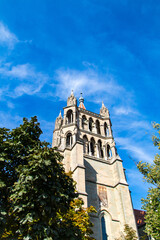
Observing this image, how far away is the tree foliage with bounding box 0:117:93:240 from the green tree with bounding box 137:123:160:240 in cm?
764

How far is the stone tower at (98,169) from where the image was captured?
19373 millimetres

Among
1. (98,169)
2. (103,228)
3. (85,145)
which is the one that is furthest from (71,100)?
(103,228)

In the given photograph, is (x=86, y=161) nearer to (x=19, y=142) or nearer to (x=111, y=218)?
(x=111, y=218)

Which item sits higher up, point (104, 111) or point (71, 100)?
point (104, 111)

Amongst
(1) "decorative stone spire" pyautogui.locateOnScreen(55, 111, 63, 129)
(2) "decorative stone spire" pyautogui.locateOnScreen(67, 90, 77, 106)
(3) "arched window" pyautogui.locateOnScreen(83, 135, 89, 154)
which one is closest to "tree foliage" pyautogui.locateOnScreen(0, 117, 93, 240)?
(3) "arched window" pyautogui.locateOnScreen(83, 135, 89, 154)

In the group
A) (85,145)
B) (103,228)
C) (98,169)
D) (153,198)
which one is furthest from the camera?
(85,145)

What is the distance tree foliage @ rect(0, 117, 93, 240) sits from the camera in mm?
7016

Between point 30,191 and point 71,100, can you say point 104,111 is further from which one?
point 30,191

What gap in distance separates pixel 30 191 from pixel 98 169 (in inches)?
670

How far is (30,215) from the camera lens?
268 inches

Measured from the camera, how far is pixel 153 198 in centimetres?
1466

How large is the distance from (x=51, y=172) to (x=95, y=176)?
15.5 metres

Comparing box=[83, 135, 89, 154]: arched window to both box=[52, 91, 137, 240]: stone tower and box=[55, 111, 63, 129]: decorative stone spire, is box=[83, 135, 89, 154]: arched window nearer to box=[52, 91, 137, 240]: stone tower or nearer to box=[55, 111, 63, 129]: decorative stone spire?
box=[52, 91, 137, 240]: stone tower

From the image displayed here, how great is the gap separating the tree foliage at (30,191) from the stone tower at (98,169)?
10088mm
